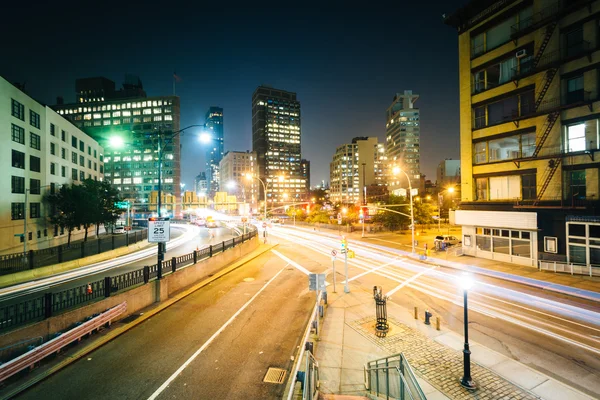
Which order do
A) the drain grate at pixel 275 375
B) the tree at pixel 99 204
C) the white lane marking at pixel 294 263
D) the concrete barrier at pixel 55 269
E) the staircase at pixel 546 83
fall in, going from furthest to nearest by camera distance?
the tree at pixel 99 204 → the white lane marking at pixel 294 263 → the staircase at pixel 546 83 → the concrete barrier at pixel 55 269 → the drain grate at pixel 275 375

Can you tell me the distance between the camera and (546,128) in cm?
2230

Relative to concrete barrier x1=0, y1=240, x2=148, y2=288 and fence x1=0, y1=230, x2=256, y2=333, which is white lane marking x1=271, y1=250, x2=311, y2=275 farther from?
concrete barrier x1=0, y1=240, x2=148, y2=288

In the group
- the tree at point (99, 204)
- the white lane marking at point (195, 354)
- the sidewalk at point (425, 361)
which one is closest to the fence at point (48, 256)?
the tree at point (99, 204)

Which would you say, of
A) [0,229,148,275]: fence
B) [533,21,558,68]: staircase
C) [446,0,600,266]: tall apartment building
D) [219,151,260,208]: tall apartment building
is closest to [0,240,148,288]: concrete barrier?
[0,229,148,275]: fence

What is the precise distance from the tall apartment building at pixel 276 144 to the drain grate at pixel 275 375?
179 m

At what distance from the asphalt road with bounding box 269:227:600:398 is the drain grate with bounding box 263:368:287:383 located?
6.32 m

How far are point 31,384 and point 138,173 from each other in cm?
13270

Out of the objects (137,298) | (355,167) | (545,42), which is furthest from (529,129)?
(355,167)

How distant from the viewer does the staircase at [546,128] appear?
21.7m

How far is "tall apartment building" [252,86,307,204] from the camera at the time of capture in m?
190

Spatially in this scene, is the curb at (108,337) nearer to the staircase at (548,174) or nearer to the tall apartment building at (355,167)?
the staircase at (548,174)

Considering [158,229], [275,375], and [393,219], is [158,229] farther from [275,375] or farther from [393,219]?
[393,219]

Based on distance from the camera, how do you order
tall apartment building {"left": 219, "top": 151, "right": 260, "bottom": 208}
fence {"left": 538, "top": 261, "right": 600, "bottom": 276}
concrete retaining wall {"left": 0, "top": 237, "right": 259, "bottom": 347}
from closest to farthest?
1. concrete retaining wall {"left": 0, "top": 237, "right": 259, "bottom": 347}
2. fence {"left": 538, "top": 261, "right": 600, "bottom": 276}
3. tall apartment building {"left": 219, "top": 151, "right": 260, "bottom": 208}

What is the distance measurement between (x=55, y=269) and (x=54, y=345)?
18.0 meters
